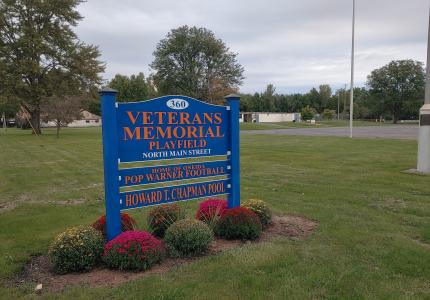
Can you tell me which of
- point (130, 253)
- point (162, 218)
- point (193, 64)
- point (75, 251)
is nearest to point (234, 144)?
point (162, 218)

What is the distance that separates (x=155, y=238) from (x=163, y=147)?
3.63 feet

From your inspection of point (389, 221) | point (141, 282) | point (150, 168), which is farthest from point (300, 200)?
point (141, 282)

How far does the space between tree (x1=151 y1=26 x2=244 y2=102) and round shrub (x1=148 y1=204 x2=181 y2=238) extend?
5765cm

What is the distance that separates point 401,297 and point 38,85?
40.0m

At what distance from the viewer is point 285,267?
4195mm

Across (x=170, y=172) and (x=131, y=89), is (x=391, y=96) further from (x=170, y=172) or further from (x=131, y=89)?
(x=170, y=172)

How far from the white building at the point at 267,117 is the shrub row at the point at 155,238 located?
78.3 metres

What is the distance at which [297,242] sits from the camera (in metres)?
5.07

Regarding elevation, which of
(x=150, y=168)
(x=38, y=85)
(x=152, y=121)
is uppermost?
(x=38, y=85)

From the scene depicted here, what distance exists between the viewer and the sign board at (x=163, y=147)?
4.43 meters

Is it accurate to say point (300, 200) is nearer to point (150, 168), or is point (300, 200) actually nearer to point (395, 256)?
point (395, 256)

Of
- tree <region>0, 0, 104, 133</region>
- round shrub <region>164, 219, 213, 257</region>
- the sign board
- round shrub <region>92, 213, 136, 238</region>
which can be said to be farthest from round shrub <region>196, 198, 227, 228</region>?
tree <region>0, 0, 104, 133</region>

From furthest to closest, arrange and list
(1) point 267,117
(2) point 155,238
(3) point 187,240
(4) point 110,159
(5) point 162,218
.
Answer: (1) point 267,117, (5) point 162,218, (2) point 155,238, (3) point 187,240, (4) point 110,159

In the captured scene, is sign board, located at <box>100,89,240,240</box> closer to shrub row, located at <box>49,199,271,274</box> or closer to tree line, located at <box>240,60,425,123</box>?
shrub row, located at <box>49,199,271,274</box>
